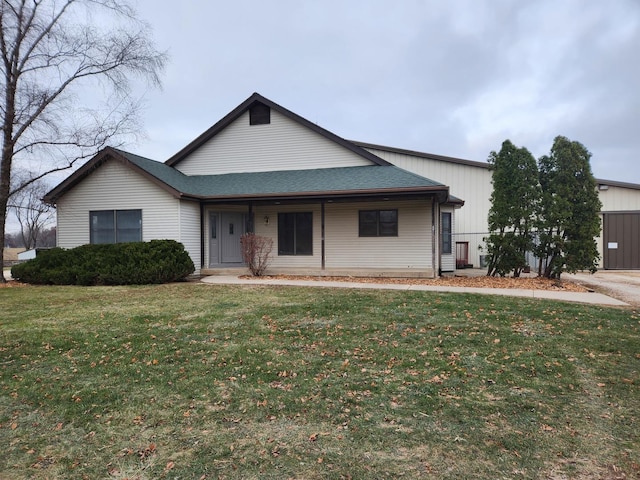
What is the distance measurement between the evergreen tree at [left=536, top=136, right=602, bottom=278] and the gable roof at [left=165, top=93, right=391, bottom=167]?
5511mm

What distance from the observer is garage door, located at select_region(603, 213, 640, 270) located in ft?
56.9

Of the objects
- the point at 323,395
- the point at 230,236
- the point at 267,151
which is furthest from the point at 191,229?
the point at 323,395

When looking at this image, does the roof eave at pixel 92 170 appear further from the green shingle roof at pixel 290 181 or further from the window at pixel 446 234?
the window at pixel 446 234

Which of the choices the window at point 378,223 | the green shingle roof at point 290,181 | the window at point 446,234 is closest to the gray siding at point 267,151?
the green shingle roof at point 290,181

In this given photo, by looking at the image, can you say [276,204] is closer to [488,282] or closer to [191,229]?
[191,229]

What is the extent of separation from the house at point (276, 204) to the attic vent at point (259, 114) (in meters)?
0.04

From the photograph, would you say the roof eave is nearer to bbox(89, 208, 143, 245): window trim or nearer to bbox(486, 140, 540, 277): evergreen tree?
bbox(89, 208, 143, 245): window trim

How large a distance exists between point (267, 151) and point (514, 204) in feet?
29.9

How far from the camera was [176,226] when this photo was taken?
13344mm

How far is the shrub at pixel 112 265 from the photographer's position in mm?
11695

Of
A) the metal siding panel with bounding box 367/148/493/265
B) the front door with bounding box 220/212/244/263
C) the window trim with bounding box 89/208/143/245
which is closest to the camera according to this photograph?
the window trim with bounding box 89/208/143/245

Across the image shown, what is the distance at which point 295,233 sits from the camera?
1484 centimetres

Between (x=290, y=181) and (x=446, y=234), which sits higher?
(x=290, y=181)

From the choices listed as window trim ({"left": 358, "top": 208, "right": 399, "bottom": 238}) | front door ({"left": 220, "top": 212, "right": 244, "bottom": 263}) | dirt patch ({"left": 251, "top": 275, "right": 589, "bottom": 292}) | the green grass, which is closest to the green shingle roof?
window trim ({"left": 358, "top": 208, "right": 399, "bottom": 238})
